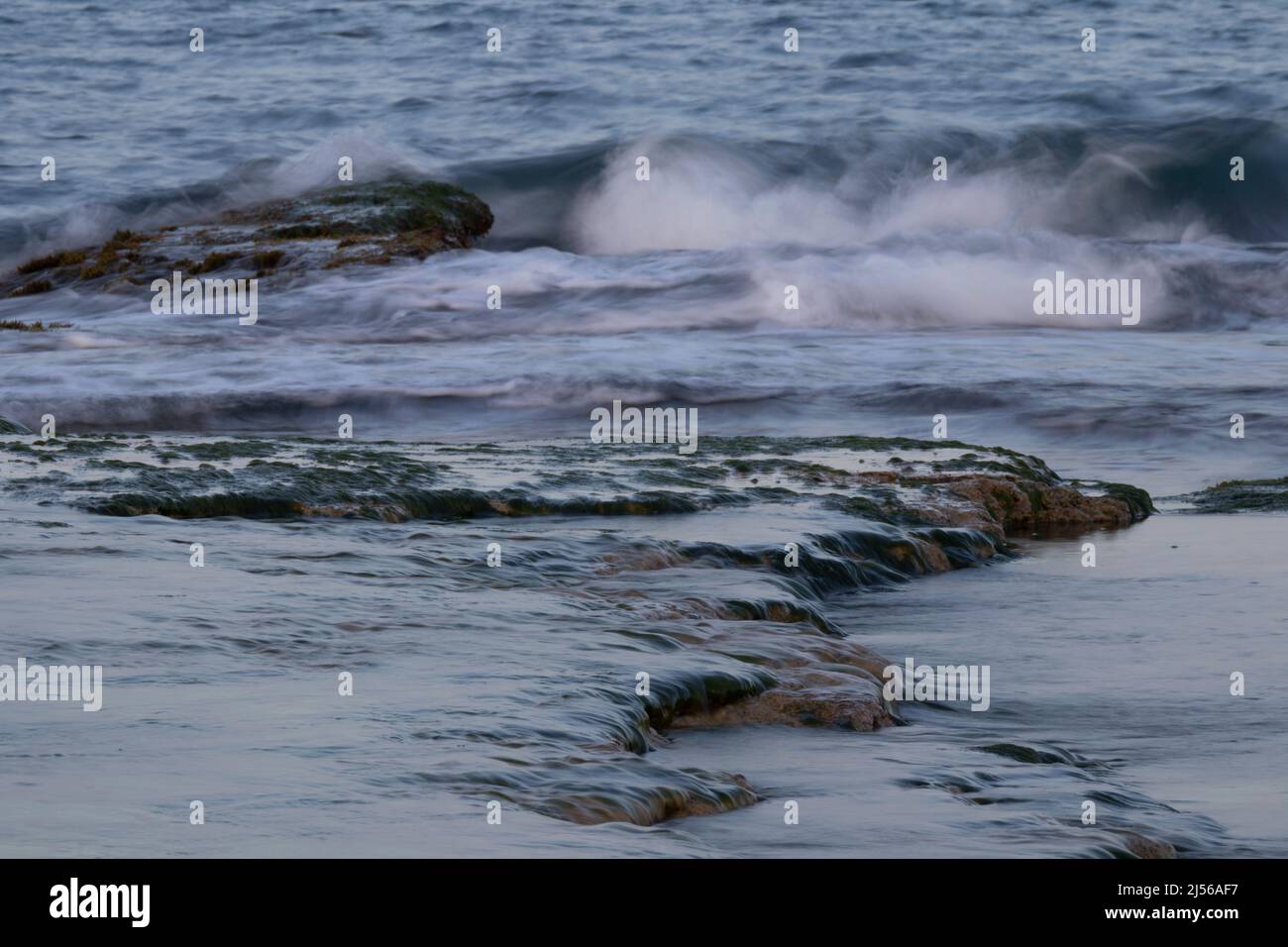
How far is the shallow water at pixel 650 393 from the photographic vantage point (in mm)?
3297

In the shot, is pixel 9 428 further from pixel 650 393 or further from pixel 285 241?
pixel 285 241

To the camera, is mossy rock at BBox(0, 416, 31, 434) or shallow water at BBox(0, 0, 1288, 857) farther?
mossy rock at BBox(0, 416, 31, 434)

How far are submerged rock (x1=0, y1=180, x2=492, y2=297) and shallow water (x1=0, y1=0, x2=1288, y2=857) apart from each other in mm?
565

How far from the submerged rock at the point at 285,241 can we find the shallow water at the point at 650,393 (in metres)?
0.57

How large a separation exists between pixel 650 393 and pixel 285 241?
616 centimetres

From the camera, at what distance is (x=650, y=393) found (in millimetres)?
10906

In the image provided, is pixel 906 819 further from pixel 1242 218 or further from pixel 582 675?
pixel 1242 218

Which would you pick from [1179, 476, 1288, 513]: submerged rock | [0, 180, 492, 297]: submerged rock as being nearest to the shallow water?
[1179, 476, 1288, 513]: submerged rock

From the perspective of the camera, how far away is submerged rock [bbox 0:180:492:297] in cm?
1516

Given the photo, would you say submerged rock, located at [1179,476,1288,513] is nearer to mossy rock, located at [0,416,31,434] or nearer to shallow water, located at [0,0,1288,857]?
shallow water, located at [0,0,1288,857]

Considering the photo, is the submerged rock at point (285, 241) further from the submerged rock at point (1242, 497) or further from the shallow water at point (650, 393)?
the submerged rock at point (1242, 497)

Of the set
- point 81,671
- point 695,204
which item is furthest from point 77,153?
point 81,671
